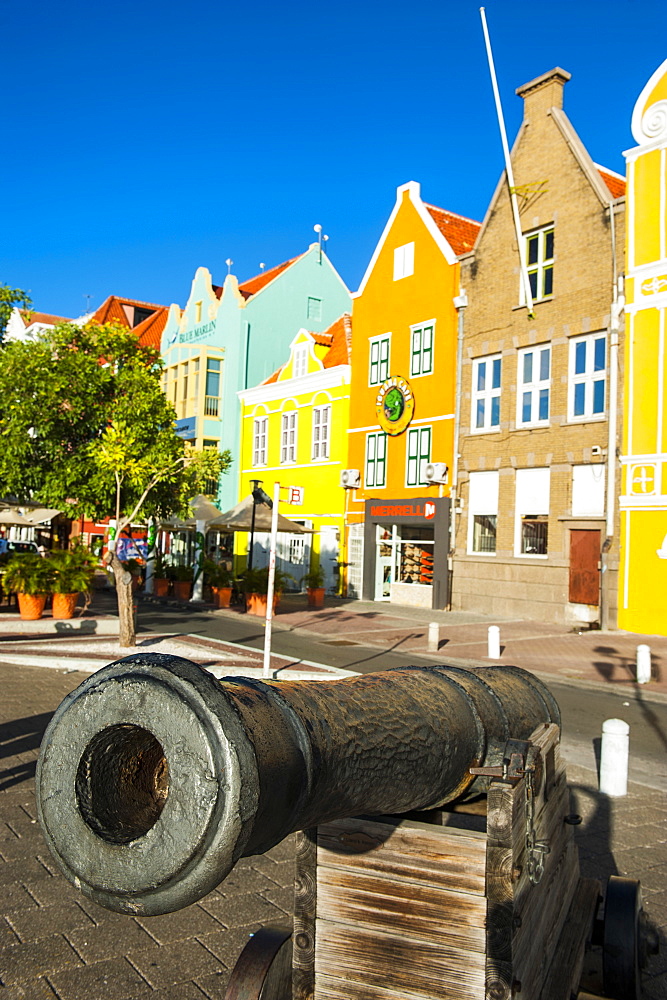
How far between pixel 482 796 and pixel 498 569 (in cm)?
2118

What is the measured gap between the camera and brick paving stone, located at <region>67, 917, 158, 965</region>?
369 cm

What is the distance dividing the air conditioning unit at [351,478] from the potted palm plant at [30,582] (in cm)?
1438

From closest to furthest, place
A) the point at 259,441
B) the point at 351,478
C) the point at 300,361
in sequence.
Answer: the point at 351,478
the point at 300,361
the point at 259,441

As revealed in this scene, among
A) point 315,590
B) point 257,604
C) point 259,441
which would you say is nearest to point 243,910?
point 257,604

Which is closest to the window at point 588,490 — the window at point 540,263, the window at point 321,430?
the window at point 540,263

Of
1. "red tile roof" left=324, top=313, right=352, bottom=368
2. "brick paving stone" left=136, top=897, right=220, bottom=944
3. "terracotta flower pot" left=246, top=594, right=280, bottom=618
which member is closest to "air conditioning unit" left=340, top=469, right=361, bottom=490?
"red tile roof" left=324, top=313, right=352, bottom=368

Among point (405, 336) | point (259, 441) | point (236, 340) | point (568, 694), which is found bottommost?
point (568, 694)

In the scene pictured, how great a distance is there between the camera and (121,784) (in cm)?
165

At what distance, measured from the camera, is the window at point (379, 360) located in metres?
29.0

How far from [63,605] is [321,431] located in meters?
17.0

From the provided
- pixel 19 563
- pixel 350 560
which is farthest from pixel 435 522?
pixel 19 563

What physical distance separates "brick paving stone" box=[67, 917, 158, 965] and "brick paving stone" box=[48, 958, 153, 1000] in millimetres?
99

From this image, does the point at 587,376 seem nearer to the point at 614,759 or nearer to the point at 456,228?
the point at 456,228

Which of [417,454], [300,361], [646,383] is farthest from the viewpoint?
[300,361]
